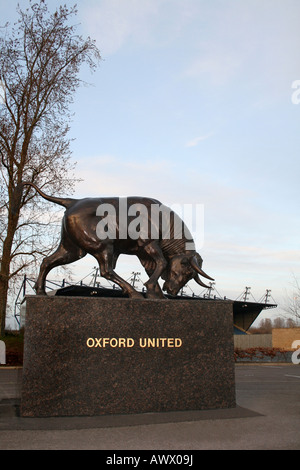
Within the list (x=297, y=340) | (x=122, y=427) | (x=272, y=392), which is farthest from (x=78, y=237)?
(x=297, y=340)

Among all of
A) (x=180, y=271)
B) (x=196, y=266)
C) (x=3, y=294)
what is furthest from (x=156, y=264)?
(x=3, y=294)

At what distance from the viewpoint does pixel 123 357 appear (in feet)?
16.9

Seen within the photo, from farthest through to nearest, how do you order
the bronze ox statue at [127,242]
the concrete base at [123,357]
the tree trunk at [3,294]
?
the tree trunk at [3,294], the bronze ox statue at [127,242], the concrete base at [123,357]

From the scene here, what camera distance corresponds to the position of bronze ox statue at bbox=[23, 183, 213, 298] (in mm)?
5754

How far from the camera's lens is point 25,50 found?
17922mm

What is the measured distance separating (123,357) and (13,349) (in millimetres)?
12426

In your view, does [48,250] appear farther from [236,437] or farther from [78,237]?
[236,437]

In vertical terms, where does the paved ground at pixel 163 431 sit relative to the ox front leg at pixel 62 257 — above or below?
below

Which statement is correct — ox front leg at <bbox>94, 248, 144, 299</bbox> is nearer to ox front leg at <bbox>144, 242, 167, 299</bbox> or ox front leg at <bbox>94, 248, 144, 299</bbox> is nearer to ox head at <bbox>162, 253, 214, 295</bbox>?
ox front leg at <bbox>144, 242, 167, 299</bbox>

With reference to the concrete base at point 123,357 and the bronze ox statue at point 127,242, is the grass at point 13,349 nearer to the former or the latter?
the bronze ox statue at point 127,242

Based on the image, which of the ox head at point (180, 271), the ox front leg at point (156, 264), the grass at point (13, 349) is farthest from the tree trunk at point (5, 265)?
the ox front leg at point (156, 264)

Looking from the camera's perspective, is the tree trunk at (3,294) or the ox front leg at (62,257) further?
the tree trunk at (3,294)

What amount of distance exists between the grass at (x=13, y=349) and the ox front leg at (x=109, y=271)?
10.7 meters

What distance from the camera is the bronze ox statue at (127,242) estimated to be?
18.9ft
